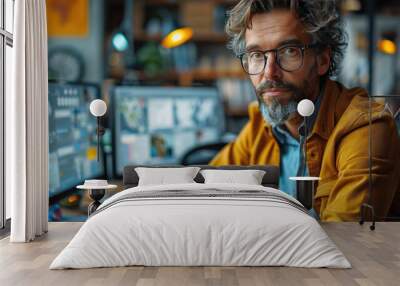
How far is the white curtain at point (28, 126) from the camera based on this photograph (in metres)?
6.00

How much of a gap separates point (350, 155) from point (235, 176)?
4.28ft

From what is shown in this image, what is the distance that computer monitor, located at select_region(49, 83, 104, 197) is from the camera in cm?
719

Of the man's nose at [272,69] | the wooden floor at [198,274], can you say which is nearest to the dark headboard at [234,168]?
the man's nose at [272,69]

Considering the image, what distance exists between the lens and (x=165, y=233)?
190 inches

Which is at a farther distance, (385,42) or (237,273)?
(385,42)

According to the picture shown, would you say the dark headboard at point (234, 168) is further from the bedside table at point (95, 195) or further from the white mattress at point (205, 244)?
the white mattress at point (205, 244)

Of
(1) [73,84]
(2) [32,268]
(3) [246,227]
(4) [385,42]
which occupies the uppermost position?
(4) [385,42]

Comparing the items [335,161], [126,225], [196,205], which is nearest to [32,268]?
[126,225]

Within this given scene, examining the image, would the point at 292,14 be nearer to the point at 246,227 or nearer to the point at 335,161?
the point at 335,161

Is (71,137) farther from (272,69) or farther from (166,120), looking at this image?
(272,69)

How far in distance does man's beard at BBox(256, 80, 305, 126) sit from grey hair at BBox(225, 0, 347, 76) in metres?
0.45

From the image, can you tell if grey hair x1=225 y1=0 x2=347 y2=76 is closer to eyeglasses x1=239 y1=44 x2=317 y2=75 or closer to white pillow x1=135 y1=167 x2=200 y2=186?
eyeglasses x1=239 y1=44 x2=317 y2=75

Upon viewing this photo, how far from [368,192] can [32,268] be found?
3.83 m

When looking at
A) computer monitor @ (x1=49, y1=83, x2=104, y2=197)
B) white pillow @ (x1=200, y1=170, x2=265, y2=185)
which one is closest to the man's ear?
white pillow @ (x1=200, y1=170, x2=265, y2=185)
